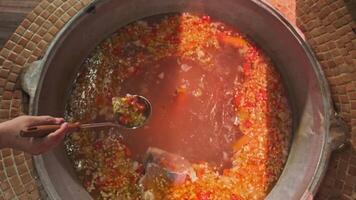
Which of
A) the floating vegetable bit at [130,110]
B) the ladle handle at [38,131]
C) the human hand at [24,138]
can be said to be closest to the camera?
the ladle handle at [38,131]

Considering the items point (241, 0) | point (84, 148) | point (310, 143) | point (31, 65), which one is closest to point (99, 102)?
point (84, 148)

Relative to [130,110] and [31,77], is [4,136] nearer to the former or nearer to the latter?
[31,77]

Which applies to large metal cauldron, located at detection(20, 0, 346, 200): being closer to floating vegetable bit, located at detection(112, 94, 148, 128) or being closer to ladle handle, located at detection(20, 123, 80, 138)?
floating vegetable bit, located at detection(112, 94, 148, 128)

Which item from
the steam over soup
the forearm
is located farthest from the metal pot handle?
the forearm

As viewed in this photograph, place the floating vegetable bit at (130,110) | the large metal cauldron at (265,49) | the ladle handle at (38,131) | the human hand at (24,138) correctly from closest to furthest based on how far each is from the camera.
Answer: the ladle handle at (38,131), the human hand at (24,138), the large metal cauldron at (265,49), the floating vegetable bit at (130,110)

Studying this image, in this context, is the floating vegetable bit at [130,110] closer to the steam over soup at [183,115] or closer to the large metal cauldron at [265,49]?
the steam over soup at [183,115]

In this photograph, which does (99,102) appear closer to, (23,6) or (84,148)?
(84,148)

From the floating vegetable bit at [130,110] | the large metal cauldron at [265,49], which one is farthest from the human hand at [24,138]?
the floating vegetable bit at [130,110]
